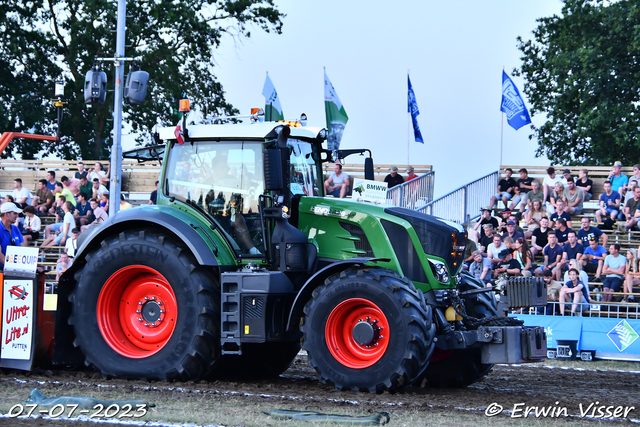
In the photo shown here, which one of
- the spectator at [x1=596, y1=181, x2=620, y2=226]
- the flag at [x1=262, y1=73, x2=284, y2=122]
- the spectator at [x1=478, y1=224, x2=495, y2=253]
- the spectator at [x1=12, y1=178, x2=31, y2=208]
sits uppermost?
the flag at [x1=262, y1=73, x2=284, y2=122]

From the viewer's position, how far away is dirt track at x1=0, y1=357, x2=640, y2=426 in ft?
24.2

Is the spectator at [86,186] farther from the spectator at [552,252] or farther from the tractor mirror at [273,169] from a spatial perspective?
the tractor mirror at [273,169]

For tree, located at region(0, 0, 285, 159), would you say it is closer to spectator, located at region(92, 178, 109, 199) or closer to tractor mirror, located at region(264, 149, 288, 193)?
spectator, located at region(92, 178, 109, 199)

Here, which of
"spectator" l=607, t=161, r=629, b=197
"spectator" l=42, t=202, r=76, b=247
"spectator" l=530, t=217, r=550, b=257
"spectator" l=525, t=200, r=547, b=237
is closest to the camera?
"spectator" l=530, t=217, r=550, b=257

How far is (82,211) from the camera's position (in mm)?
20359

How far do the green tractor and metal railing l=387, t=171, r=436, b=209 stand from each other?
10.0m

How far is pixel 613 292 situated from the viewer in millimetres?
15141

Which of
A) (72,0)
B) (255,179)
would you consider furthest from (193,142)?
(72,0)

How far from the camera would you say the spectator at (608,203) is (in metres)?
18.5

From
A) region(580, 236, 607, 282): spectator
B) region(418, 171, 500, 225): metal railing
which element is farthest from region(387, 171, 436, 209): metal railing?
region(580, 236, 607, 282): spectator

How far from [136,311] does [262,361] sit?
1.66 meters

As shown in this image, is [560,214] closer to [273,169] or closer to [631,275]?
[631,275]

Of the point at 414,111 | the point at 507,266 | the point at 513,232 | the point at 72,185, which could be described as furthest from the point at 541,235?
the point at 72,185

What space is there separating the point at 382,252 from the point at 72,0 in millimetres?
30548
